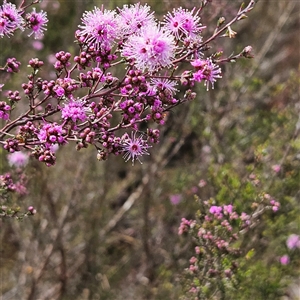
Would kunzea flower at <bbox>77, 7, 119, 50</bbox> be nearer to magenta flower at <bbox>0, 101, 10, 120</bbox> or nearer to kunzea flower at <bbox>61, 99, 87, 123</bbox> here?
kunzea flower at <bbox>61, 99, 87, 123</bbox>

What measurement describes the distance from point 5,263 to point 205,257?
355 centimetres

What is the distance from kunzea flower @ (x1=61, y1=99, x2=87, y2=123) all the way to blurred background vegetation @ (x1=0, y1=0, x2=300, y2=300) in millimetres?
1802

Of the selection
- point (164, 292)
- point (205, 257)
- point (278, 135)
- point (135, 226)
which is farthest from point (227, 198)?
point (135, 226)

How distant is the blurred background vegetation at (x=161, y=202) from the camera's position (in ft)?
12.4

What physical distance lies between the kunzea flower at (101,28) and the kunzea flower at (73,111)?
26 cm

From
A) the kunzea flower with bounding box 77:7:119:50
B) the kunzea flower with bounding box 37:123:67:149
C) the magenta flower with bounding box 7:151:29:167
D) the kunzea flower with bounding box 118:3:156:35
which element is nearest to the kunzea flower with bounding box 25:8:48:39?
the kunzea flower with bounding box 77:7:119:50

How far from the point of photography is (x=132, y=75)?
5.56ft

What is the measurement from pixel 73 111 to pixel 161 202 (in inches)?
154

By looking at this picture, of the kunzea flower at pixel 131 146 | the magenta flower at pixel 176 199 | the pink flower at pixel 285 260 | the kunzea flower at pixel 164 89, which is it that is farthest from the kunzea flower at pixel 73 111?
the magenta flower at pixel 176 199

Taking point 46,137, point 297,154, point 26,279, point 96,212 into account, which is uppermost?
point 96,212

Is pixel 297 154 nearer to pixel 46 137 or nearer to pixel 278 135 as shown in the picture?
pixel 278 135

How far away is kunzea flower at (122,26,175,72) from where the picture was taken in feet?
5.26

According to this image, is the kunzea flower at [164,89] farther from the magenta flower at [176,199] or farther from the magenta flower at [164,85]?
the magenta flower at [176,199]

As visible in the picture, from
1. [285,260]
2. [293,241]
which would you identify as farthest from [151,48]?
[293,241]
